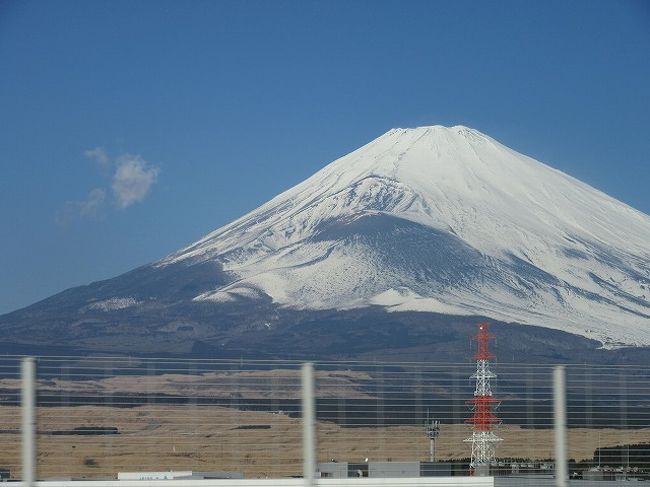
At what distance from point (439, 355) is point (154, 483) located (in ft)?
495

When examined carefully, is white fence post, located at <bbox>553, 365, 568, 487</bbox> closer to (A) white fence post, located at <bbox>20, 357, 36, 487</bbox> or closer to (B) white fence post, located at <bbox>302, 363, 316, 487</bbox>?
(B) white fence post, located at <bbox>302, 363, 316, 487</bbox>

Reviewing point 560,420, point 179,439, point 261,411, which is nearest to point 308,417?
point 261,411

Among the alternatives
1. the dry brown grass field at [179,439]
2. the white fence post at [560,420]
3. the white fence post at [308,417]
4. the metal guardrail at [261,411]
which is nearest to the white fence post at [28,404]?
the metal guardrail at [261,411]

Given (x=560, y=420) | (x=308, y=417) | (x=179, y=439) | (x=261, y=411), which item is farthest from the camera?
(x=179, y=439)

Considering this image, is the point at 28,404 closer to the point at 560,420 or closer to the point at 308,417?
the point at 308,417

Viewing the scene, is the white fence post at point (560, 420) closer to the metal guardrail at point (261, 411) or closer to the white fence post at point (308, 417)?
the metal guardrail at point (261, 411)

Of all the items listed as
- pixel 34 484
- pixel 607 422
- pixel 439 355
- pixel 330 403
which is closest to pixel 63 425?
pixel 34 484

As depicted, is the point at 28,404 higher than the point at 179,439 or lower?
higher

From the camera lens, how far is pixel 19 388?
26.6 ft

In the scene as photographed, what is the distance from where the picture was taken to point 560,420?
8.62 m

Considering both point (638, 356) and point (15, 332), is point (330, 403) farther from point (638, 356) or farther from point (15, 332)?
point (15, 332)

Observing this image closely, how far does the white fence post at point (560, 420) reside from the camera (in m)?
8.61

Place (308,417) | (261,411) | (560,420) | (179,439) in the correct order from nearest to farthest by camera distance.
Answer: (308,417), (560,420), (261,411), (179,439)

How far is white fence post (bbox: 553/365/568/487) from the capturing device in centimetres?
861
